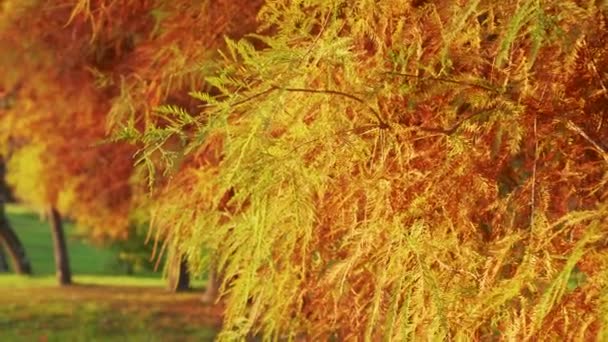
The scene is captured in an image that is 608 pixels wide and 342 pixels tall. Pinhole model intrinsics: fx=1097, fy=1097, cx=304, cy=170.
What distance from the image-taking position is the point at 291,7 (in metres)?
5.79

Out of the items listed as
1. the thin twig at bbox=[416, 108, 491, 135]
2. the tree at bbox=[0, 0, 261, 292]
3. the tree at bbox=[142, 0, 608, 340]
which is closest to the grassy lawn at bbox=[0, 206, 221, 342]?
the tree at bbox=[0, 0, 261, 292]

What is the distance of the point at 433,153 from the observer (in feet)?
17.8

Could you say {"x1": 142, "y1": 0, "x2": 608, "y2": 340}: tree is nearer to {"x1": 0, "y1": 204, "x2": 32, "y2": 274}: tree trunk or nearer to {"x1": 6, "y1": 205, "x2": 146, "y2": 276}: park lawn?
{"x1": 0, "y1": 204, "x2": 32, "y2": 274}: tree trunk

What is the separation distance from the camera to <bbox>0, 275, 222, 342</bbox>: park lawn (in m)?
18.5

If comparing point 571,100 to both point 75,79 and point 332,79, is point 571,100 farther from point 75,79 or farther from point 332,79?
point 75,79

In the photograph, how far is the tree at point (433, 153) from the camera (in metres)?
4.75

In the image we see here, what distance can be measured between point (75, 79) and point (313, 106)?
24.6 feet

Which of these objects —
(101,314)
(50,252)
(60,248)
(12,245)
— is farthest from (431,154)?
(50,252)

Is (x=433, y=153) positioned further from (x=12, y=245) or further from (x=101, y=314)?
(x=12, y=245)

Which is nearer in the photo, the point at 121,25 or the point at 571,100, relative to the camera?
the point at 571,100

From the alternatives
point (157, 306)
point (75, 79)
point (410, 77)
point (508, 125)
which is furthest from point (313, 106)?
point (157, 306)

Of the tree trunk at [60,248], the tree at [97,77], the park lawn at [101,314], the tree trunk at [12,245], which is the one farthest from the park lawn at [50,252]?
the tree at [97,77]

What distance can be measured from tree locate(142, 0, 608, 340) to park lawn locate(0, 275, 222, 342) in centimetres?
1312

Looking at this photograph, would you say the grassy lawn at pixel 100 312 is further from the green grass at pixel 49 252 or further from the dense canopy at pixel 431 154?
the dense canopy at pixel 431 154
